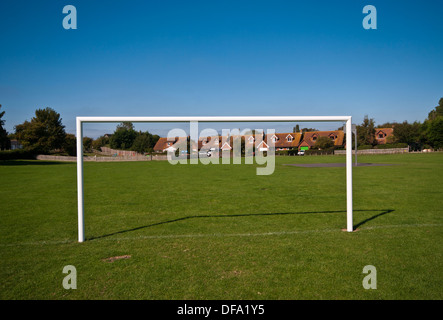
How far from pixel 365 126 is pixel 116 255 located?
6511 cm

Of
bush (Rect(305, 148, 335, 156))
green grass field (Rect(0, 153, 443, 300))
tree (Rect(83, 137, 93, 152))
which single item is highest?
tree (Rect(83, 137, 93, 152))

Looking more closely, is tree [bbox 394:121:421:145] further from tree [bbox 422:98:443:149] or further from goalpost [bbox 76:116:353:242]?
goalpost [bbox 76:116:353:242]

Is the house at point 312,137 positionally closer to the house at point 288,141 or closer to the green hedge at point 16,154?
the house at point 288,141

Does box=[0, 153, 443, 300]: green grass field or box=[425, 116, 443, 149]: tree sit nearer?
box=[0, 153, 443, 300]: green grass field

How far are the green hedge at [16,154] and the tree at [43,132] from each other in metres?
1.01

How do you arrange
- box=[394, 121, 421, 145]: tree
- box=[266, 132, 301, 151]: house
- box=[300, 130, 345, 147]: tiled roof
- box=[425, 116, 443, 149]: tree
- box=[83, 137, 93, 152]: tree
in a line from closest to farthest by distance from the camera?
box=[83, 137, 93, 152]: tree → box=[425, 116, 443, 149]: tree → box=[300, 130, 345, 147]: tiled roof → box=[394, 121, 421, 145]: tree → box=[266, 132, 301, 151]: house

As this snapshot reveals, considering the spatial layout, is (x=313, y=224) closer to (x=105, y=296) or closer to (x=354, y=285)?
(x=354, y=285)

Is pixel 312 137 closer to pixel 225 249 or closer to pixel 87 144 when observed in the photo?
pixel 87 144

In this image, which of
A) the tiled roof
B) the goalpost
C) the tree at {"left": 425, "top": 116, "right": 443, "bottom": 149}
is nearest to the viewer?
the goalpost

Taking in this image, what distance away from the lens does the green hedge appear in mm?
42281

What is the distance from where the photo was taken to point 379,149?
5162 cm

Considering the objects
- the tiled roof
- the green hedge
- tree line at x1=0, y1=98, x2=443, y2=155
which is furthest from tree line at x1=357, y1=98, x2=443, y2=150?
the green hedge

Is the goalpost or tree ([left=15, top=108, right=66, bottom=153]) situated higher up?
tree ([left=15, top=108, right=66, bottom=153])

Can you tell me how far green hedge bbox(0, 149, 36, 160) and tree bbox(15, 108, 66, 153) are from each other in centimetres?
101
